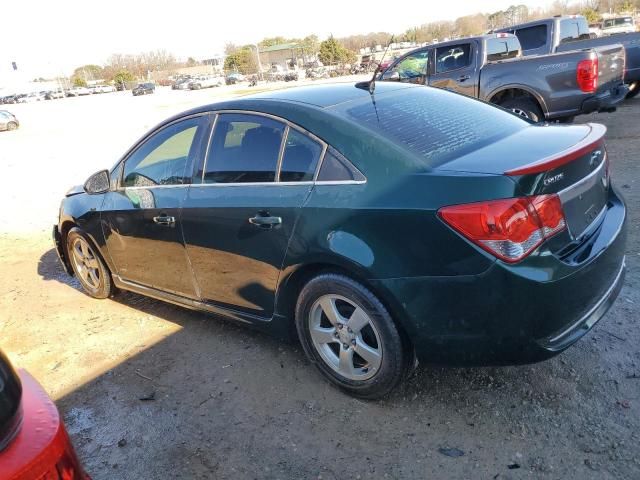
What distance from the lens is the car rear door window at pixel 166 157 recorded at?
3.70 metres

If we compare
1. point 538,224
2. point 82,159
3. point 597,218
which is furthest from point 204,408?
point 82,159

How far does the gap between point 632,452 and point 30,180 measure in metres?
13.2

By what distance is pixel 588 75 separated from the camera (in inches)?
303

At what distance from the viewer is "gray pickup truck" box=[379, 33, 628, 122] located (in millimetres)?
7879

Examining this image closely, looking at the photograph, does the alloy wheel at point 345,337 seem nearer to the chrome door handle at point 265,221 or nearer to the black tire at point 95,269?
the chrome door handle at point 265,221

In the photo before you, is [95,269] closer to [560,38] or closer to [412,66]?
[412,66]

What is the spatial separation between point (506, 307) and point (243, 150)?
1.87m

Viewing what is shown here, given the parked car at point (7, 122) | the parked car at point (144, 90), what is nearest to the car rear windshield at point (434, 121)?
the parked car at point (7, 122)

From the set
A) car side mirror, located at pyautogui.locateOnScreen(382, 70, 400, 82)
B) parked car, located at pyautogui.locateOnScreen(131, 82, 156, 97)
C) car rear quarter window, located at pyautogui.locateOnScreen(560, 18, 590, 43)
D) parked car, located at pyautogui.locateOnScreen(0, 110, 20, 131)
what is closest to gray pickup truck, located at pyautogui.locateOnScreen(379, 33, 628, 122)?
car side mirror, located at pyautogui.locateOnScreen(382, 70, 400, 82)

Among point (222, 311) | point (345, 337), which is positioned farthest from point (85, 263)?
point (345, 337)

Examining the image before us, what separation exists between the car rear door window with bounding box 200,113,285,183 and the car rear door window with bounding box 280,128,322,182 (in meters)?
0.08

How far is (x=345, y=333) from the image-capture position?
9.55ft

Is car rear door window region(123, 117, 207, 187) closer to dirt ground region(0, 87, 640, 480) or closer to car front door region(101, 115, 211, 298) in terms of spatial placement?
car front door region(101, 115, 211, 298)

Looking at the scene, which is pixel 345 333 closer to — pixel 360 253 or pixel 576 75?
pixel 360 253
